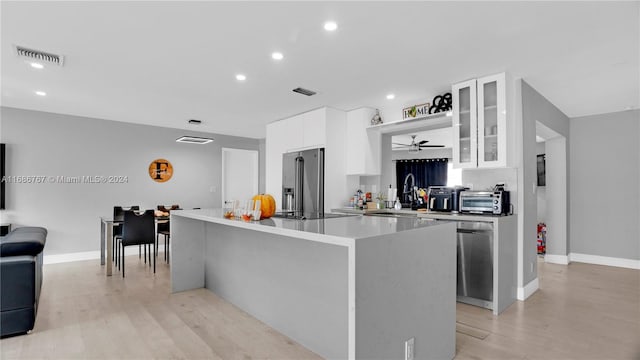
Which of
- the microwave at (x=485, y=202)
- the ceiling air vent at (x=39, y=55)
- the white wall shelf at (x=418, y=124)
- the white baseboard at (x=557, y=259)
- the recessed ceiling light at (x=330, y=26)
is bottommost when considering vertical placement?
the white baseboard at (x=557, y=259)

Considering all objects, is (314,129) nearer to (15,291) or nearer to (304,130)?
(304,130)

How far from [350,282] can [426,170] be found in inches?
316

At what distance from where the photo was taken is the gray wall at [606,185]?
5062 millimetres

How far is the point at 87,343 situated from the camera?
2.48m

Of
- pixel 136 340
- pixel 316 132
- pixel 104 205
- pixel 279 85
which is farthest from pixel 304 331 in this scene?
pixel 104 205

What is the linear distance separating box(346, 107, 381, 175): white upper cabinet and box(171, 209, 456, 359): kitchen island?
2.26 meters

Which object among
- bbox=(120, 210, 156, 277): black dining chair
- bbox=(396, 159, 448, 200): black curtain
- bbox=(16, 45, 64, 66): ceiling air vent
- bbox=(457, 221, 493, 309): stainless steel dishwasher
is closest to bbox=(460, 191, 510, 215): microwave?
bbox=(457, 221, 493, 309): stainless steel dishwasher

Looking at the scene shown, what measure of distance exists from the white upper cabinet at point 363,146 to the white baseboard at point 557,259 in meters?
3.28

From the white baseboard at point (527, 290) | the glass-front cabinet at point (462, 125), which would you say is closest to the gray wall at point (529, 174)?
the white baseboard at point (527, 290)

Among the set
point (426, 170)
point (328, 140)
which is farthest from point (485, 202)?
point (426, 170)

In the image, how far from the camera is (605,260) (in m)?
5.26

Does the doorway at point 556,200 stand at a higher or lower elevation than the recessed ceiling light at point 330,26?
lower

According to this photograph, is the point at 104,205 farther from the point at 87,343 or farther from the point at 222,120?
the point at 87,343

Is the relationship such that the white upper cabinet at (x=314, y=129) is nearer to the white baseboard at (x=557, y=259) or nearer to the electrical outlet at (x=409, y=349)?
the electrical outlet at (x=409, y=349)
